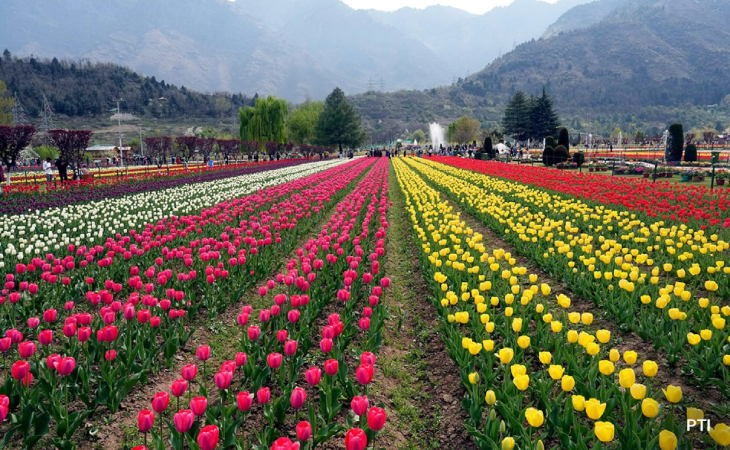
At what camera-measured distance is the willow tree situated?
59156 mm

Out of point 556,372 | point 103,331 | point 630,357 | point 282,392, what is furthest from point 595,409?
point 103,331

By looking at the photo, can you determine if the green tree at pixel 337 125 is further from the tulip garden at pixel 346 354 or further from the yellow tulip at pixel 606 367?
the yellow tulip at pixel 606 367

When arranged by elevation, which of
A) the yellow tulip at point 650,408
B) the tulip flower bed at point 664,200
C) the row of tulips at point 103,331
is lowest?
the row of tulips at point 103,331

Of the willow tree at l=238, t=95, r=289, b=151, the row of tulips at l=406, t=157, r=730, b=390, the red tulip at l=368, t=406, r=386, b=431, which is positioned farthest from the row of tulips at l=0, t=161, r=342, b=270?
the willow tree at l=238, t=95, r=289, b=151

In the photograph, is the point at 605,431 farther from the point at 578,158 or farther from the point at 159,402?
the point at 578,158

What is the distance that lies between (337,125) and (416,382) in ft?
262

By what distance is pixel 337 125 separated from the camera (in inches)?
3228

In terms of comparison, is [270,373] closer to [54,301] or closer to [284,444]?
Answer: [284,444]

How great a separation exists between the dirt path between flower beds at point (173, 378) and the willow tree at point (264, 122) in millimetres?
54917

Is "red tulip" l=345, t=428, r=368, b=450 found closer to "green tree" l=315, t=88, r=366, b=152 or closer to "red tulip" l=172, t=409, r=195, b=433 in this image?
"red tulip" l=172, t=409, r=195, b=433

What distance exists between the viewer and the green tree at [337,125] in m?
81.8

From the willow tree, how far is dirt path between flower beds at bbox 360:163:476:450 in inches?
2178

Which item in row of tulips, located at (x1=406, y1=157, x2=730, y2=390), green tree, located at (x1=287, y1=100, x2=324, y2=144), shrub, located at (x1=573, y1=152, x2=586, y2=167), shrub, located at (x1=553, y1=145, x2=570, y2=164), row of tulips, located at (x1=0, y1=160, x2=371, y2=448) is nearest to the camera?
row of tulips, located at (x1=0, y1=160, x2=371, y2=448)

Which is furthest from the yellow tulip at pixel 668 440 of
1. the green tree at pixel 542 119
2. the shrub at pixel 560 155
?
the green tree at pixel 542 119
